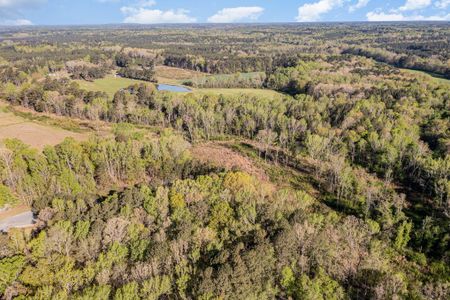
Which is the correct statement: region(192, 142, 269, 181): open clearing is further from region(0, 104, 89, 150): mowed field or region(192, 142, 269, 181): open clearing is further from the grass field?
the grass field

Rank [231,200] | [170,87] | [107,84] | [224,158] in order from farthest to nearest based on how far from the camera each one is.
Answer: [170,87], [107,84], [224,158], [231,200]

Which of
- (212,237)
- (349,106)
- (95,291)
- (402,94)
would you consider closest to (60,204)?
(95,291)

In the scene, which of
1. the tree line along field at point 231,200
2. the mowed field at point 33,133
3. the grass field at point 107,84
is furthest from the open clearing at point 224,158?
the grass field at point 107,84

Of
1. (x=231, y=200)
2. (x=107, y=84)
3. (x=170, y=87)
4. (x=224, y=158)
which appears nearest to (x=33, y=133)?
(x=224, y=158)

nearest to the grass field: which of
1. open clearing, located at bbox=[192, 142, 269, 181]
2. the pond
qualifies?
the pond

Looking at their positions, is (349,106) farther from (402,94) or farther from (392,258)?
(392,258)

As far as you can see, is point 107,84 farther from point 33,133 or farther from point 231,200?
point 231,200
